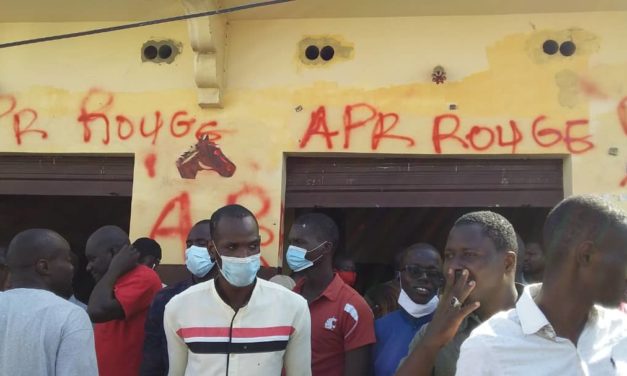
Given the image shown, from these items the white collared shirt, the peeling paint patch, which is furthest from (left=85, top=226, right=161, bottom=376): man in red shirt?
the peeling paint patch

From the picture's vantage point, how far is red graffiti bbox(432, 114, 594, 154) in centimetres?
471

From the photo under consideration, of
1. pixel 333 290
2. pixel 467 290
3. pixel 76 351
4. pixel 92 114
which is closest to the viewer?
pixel 467 290

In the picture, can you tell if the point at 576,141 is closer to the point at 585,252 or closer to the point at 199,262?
the point at 199,262

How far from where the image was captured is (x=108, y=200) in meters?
7.57

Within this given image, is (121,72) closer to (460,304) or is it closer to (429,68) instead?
(429,68)

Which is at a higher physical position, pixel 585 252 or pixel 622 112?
pixel 622 112

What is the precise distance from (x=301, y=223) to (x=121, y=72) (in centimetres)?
268

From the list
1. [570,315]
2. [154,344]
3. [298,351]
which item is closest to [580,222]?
[570,315]

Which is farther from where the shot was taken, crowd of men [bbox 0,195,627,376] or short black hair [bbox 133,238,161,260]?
short black hair [bbox 133,238,161,260]

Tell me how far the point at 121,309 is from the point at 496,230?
2138mm

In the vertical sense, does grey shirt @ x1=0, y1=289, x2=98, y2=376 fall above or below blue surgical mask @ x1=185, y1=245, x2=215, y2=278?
below

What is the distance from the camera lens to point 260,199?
4.88m

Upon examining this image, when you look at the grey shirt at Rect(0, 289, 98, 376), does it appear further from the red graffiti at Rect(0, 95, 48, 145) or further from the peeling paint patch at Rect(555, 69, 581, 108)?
the peeling paint patch at Rect(555, 69, 581, 108)

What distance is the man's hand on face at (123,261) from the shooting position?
11.5ft
